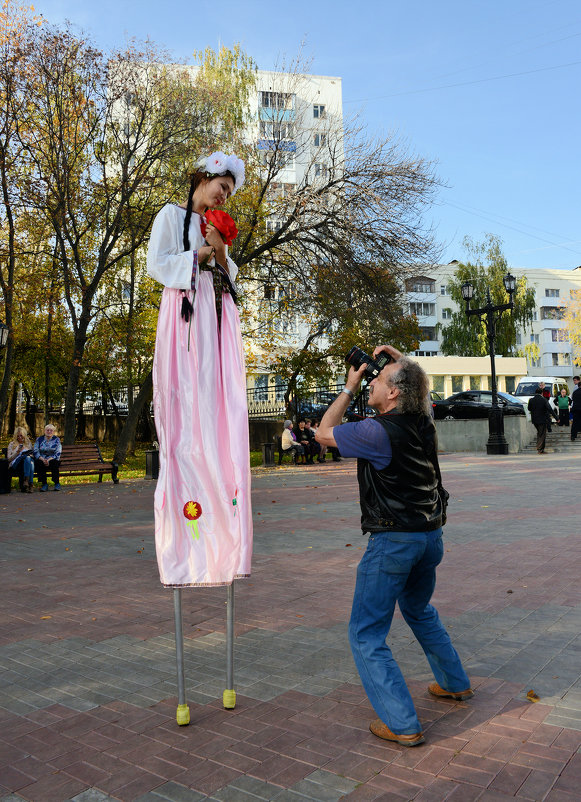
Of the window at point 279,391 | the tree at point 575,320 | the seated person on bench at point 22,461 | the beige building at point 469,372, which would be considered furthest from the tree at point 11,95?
the tree at point 575,320

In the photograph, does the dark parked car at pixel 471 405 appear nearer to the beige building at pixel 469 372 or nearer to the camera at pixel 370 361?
the beige building at pixel 469 372

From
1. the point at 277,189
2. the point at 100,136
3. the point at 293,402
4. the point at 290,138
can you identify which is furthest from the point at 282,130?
the point at 293,402

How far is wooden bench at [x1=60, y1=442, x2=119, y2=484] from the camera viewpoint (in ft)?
53.8

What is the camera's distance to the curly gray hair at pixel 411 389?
3242 millimetres

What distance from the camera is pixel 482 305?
177 feet

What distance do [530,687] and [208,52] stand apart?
103ft

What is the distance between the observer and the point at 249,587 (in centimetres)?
616

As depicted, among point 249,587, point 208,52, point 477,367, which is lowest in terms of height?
point 249,587

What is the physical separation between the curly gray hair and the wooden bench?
13992mm

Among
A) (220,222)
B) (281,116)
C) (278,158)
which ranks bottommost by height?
(220,222)

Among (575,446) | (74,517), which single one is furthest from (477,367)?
(74,517)

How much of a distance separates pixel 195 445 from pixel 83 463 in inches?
554

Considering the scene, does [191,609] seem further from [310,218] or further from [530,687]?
[310,218]

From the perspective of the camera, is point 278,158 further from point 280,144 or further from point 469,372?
point 469,372
